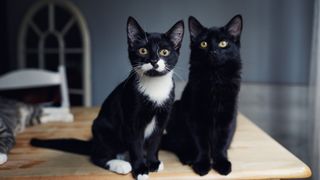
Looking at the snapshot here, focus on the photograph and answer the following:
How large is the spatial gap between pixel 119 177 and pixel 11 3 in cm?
169

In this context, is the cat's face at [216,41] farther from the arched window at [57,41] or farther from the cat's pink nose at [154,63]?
the arched window at [57,41]

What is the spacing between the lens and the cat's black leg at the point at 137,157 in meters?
0.74

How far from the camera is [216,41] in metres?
0.75

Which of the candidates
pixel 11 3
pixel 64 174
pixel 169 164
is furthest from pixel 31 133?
pixel 11 3

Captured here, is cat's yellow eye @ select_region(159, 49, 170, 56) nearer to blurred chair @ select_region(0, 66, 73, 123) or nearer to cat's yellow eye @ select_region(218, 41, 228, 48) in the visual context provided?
cat's yellow eye @ select_region(218, 41, 228, 48)

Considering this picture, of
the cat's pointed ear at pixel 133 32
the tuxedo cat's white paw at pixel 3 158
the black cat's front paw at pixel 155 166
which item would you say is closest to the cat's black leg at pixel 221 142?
the black cat's front paw at pixel 155 166

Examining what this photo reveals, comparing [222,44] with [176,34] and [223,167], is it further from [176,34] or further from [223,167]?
[223,167]

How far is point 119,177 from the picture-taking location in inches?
→ 29.2

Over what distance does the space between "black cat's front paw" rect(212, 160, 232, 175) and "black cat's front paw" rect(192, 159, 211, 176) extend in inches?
0.6

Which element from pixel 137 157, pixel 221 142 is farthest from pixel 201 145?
pixel 137 157

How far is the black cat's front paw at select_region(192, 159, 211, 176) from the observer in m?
0.75

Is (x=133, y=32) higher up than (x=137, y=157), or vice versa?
(x=133, y=32)

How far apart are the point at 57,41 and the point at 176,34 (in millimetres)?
1388

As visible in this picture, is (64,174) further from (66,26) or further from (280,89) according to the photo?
(66,26)
